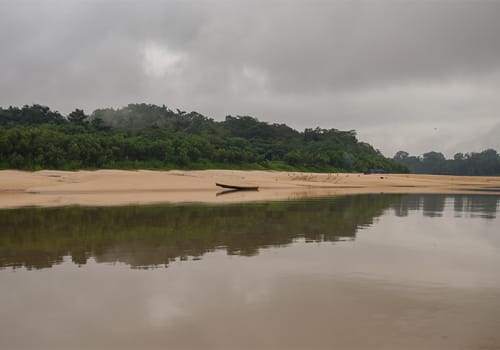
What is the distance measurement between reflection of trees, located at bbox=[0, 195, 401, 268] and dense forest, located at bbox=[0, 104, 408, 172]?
3279 centimetres

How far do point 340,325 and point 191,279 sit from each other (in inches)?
127

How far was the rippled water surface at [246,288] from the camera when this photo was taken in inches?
208

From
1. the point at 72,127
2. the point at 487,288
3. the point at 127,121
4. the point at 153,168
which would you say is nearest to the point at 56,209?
the point at 487,288

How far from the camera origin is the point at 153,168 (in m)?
58.2

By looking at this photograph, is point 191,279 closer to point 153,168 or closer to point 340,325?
point 340,325

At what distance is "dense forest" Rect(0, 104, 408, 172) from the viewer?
49.8m

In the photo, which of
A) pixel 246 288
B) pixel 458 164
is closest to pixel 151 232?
pixel 246 288

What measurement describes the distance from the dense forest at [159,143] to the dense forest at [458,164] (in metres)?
42.1

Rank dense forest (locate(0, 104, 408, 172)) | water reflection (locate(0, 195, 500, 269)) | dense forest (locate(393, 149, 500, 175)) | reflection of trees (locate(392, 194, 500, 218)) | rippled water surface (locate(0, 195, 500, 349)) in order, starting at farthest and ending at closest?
dense forest (locate(393, 149, 500, 175)) → dense forest (locate(0, 104, 408, 172)) → reflection of trees (locate(392, 194, 500, 218)) → water reflection (locate(0, 195, 500, 269)) → rippled water surface (locate(0, 195, 500, 349))

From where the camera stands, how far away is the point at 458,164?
150 meters

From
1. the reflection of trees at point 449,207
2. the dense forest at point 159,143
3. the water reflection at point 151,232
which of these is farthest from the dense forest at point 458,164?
the water reflection at point 151,232

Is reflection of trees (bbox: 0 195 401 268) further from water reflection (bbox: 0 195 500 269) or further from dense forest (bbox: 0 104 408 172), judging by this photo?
dense forest (bbox: 0 104 408 172)

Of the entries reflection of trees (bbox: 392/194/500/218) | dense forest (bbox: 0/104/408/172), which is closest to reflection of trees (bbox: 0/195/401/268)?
reflection of trees (bbox: 392/194/500/218)

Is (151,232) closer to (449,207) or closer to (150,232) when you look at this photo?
(150,232)
